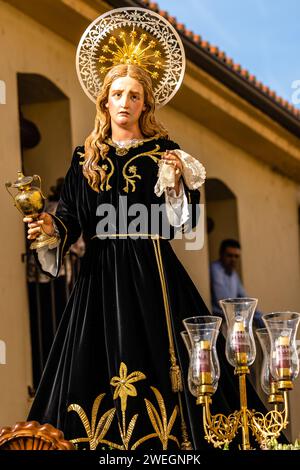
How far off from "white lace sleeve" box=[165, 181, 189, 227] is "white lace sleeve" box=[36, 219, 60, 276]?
19.5 inches

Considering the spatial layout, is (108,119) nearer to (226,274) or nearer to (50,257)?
(50,257)

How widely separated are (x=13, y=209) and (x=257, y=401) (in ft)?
13.7

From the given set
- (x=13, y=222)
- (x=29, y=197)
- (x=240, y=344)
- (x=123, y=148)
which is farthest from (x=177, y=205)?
(x=13, y=222)

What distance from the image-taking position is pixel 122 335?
780cm

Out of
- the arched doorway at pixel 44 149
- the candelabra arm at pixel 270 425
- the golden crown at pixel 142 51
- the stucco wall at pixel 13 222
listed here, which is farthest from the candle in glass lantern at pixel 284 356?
the arched doorway at pixel 44 149

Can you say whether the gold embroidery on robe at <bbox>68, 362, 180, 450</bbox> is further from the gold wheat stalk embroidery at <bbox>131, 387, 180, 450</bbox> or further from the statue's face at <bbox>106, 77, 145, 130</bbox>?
the statue's face at <bbox>106, 77, 145, 130</bbox>

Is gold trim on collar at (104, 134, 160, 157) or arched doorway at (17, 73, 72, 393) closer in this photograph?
gold trim on collar at (104, 134, 160, 157)

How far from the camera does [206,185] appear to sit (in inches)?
641

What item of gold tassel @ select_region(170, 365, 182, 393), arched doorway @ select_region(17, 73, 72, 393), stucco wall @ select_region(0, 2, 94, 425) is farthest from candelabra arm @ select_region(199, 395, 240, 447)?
arched doorway @ select_region(17, 73, 72, 393)

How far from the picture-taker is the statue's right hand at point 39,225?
789 centimetres

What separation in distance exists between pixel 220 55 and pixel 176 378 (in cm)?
751

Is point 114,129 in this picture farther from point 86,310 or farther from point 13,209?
point 13,209

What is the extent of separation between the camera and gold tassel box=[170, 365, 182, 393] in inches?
306

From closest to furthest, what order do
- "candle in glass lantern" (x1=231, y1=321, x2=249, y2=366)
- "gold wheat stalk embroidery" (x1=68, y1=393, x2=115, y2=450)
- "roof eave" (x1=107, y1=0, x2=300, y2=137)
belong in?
"candle in glass lantern" (x1=231, y1=321, x2=249, y2=366) → "gold wheat stalk embroidery" (x1=68, y1=393, x2=115, y2=450) → "roof eave" (x1=107, y1=0, x2=300, y2=137)
